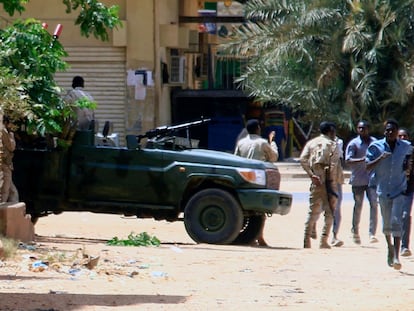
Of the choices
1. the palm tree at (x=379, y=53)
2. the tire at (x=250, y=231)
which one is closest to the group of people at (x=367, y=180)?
the tire at (x=250, y=231)

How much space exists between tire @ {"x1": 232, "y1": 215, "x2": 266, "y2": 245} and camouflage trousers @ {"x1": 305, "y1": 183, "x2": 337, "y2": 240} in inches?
27.8

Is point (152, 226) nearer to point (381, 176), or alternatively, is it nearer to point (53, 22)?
point (381, 176)

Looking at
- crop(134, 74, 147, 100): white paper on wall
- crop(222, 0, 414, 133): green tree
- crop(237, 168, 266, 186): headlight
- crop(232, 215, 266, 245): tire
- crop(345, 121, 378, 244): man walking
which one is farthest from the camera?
crop(134, 74, 147, 100): white paper on wall

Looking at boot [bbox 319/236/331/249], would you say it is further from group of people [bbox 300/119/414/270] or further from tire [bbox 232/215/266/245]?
tire [bbox 232/215/266/245]

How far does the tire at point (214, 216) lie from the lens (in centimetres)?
1745

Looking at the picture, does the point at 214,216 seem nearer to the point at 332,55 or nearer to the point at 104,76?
the point at 104,76

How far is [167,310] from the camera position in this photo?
10641mm

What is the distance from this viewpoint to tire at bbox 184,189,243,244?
687 inches

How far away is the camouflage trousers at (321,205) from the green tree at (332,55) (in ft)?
52.1

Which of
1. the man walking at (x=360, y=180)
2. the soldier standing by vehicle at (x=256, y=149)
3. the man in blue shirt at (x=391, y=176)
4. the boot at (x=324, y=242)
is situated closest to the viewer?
the man in blue shirt at (x=391, y=176)

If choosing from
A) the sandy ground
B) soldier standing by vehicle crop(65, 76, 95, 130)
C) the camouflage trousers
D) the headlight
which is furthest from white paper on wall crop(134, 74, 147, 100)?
the headlight

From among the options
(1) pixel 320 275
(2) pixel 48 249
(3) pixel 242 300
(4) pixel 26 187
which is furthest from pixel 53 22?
(3) pixel 242 300

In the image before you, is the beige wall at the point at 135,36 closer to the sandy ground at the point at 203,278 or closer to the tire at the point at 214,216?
the sandy ground at the point at 203,278

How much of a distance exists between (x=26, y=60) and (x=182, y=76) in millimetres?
20175
